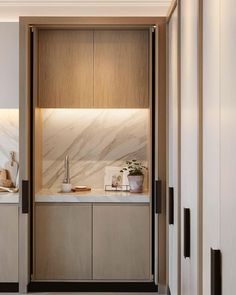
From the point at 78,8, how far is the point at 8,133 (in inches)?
57.3

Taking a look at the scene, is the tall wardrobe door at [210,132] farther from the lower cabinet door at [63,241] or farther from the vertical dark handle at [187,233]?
→ the lower cabinet door at [63,241]

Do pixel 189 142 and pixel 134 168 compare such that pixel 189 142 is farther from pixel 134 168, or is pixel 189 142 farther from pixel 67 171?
pixel 67 171

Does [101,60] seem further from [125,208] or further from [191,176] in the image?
[191,176]

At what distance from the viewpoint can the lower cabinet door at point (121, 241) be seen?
4.47m

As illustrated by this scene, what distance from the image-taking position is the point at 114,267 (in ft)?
14.7

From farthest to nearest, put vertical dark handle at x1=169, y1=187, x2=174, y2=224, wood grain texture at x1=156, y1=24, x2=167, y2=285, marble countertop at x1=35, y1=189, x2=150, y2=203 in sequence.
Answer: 1. marble countertop at x1=35, y1=189, x2=150, y2=203
2. wood grain texture at x1=156, y1=24, x2=167, y2=285
3. vertical dark handle at x1=169, y1=187, x2=174, y2=224

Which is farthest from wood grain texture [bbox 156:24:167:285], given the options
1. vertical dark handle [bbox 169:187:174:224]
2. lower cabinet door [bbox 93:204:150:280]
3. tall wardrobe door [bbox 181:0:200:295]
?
tall wardrobe door [bbox 181:0:200:295]

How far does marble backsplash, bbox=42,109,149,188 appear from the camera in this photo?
500cm

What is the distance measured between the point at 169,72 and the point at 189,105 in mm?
1348

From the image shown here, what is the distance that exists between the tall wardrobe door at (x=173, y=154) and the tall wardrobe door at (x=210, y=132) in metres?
1.08

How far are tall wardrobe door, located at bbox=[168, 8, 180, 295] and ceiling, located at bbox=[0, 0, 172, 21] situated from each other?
3.85ft

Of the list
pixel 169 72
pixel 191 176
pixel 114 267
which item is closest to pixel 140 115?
pixel 169 72

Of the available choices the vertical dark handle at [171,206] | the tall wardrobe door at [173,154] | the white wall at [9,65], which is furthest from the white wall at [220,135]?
the white wall at [9,65]

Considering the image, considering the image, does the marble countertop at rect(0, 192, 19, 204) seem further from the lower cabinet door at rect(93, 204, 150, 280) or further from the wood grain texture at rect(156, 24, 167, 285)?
the wood grain texture at rect(156, 24, 167, 285)
